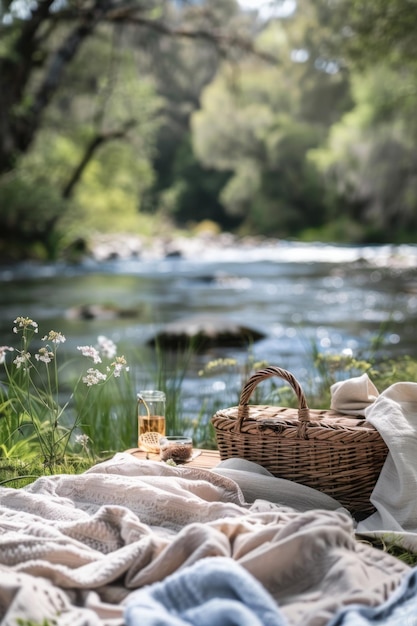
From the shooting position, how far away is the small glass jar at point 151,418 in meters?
3.08

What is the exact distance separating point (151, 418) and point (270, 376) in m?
0.57

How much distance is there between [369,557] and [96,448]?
1.97 meters

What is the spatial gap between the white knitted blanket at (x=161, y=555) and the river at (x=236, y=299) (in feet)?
11.1

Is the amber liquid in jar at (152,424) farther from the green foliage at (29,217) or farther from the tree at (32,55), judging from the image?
the green foliage at (29,217)

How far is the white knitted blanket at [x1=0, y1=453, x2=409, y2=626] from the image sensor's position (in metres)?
1.84

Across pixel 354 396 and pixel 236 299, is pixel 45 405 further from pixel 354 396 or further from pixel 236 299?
pixel 236 299

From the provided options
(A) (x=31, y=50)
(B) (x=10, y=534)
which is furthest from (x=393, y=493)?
(A) (x=31, y=50)

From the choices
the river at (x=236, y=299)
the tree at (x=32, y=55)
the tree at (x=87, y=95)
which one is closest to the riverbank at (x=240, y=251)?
the river at (x=236, y=299)

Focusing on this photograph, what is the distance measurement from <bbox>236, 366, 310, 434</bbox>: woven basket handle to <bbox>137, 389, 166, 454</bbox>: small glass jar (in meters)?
0.39

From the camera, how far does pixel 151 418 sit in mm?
3092

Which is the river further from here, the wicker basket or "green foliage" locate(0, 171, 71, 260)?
the wicker basket

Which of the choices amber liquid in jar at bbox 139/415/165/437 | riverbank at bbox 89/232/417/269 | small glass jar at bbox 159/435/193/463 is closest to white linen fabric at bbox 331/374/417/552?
small glass jar at bbox 159/435/193/463

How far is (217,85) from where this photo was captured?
28.4 metres

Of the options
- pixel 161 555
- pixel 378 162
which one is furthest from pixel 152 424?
pixel 378 162
